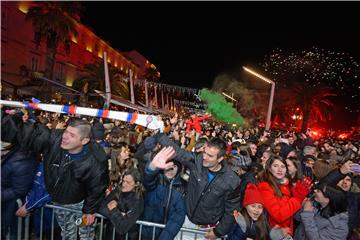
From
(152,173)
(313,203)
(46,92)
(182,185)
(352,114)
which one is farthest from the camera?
(352,114)

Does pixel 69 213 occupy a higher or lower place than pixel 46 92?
lower

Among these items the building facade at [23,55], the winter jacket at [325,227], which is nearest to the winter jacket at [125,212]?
the winter jacket at [325,227]

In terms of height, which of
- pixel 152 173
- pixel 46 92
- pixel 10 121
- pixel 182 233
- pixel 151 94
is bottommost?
pixel 182 233

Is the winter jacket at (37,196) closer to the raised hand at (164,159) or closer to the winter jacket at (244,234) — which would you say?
the raised hand at (164,159)

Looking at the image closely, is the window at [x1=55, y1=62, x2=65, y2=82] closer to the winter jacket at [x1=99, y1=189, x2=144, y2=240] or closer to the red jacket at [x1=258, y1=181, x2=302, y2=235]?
the winter jacket at [x1=99, y1=189, x2=144, y2=240]

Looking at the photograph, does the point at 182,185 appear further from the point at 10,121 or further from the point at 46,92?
the point at 46,92

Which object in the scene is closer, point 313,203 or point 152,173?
point 152,173

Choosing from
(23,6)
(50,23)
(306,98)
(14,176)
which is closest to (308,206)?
(14,176)

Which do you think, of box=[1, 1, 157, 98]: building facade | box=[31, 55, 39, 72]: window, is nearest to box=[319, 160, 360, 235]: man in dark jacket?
box=[1, 1, 157, 98]: building facade

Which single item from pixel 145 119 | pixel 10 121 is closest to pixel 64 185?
pixel 10 121

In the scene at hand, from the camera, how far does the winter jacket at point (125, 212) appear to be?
3.87 m

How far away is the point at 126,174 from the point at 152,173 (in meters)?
0.66

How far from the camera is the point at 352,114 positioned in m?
50.2

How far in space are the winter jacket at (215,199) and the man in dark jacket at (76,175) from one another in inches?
47.2
